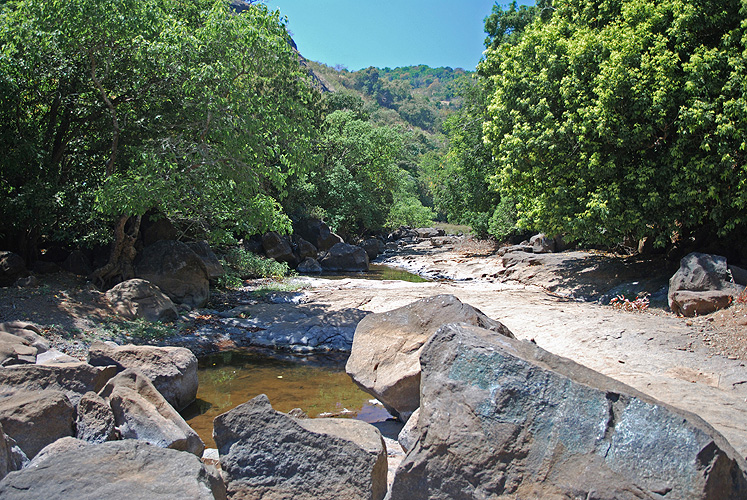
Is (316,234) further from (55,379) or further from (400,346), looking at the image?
(55,379)

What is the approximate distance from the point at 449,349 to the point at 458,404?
46cm

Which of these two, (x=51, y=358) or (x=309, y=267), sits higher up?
(x=51, y=358)

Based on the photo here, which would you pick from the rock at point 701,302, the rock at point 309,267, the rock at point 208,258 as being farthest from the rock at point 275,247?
the rock at point 701,302

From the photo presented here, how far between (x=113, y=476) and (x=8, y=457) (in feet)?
3.70

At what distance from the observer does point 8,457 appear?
356cm

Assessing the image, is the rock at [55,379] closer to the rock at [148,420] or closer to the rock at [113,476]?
the rock at [148,420]

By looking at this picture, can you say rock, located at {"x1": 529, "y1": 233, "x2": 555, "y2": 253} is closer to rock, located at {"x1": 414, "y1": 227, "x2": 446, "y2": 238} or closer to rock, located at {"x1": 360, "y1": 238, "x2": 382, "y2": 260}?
rock, located at {"x1": 360, "y1": 238, "x2": 382, "y2": 260}

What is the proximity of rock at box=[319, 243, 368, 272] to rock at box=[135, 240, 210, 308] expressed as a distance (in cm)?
1178

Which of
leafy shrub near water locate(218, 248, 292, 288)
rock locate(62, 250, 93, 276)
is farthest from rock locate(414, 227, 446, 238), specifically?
rock locate(62, 250, 93, 276)

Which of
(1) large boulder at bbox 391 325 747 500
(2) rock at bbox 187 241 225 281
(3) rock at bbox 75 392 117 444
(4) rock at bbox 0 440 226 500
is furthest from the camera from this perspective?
(2) rock at bbox 187 241 225 281

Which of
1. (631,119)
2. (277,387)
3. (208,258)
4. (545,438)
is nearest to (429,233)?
(208,258)

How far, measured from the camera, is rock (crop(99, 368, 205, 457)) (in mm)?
4691

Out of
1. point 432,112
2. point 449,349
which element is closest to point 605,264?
point 449,349

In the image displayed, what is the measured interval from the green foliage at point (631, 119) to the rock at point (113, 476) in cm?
1239
